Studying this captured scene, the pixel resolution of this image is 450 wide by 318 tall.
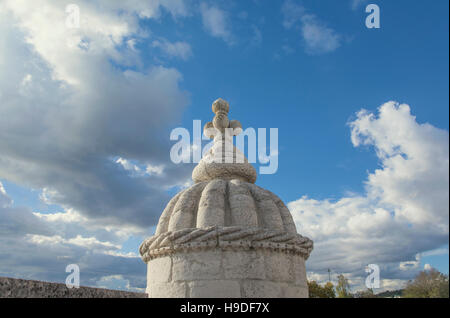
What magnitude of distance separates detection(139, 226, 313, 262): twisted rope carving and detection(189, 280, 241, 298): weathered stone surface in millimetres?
516

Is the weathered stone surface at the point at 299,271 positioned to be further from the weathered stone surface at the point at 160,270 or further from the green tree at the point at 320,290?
the green tree at the point at 320,290

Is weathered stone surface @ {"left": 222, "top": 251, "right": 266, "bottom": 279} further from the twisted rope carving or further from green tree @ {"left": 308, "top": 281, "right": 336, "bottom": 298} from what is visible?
green tree @ {"left": 308, "top": 281, "right": 336, "bottom": 298}

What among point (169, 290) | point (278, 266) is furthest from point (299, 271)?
point (169, 290)

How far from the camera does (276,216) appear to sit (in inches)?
234

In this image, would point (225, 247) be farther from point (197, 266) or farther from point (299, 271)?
point (299, 271)

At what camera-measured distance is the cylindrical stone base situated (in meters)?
4.92

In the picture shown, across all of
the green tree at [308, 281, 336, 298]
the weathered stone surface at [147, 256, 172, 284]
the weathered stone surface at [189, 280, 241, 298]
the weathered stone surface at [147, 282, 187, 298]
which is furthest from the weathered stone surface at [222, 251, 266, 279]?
the green tree at [308, 281, 336, 298]

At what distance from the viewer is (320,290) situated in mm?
37125

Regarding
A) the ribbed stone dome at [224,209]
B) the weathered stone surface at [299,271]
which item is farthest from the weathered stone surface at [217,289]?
the weathered stone surface at [299,271]

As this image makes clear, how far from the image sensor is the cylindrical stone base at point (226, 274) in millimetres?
4918
